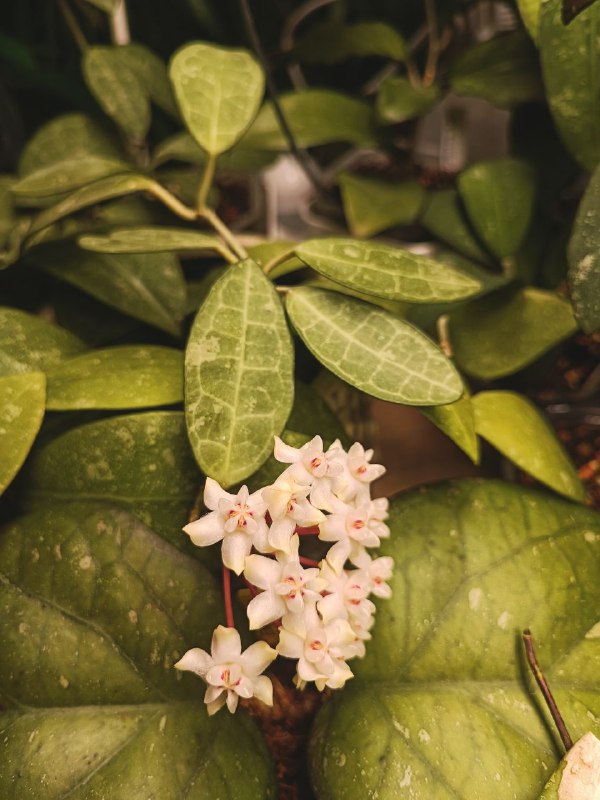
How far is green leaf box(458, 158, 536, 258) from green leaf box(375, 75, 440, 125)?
132 mm

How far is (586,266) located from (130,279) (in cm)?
58

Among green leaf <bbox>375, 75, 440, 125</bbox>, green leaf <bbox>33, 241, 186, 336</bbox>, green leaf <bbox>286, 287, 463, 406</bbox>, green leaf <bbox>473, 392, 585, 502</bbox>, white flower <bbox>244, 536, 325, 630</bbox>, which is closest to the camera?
white flower <bbox>244, 536, 325, 630</bbox>

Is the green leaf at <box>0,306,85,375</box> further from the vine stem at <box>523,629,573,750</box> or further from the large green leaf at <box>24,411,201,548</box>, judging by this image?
the vine stem at <box>523,629,573,750</box>

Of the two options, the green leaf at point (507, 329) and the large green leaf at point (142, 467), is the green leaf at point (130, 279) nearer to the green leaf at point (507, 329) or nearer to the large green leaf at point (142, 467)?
the large green leaf at point (142, 467)

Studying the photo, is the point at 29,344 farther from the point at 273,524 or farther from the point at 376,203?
the point at 376,203

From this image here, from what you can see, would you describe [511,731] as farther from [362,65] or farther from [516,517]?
[362,65]

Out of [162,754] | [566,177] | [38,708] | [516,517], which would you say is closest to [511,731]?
[516,517]

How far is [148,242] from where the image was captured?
0.74 metres

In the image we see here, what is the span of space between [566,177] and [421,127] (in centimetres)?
57

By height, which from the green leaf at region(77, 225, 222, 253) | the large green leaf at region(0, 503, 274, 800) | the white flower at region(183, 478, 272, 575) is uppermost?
the green leaf at region(77, 225, 222, 253)

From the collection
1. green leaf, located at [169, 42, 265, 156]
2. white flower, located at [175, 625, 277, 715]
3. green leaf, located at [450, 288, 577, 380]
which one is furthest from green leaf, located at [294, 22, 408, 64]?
white flower, located at [175, 625, 277, 715]

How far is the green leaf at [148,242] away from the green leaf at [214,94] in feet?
0.43

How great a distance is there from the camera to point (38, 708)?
637mm

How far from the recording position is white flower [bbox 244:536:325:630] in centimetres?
56
